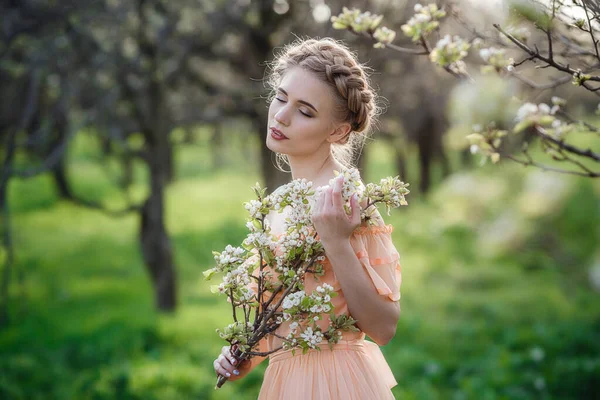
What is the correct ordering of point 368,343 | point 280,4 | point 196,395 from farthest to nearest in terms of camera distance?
point 280,4 < point 196,395 < point 368,343

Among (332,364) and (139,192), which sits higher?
(139,192)

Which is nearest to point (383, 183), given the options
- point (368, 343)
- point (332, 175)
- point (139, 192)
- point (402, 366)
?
point (332, 175)

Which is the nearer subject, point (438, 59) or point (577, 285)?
point (438, 59)

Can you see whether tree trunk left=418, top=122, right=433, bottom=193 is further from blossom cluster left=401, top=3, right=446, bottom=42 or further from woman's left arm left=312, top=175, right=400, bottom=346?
woman's left arm left=312, top=175, right=400, bottom=346

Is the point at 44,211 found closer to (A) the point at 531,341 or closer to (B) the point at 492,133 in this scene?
(A) the point at 531,341

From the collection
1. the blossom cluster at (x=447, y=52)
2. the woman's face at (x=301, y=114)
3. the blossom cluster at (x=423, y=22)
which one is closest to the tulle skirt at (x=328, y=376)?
the woman's face at (x=301, y=114)

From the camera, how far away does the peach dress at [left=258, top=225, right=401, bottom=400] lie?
6.70ft

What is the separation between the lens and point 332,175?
225 centimetres

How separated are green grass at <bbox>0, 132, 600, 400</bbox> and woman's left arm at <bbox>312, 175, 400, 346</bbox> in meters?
4.05

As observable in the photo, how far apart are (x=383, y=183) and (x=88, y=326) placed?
7273 mm

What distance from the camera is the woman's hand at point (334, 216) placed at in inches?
75.0

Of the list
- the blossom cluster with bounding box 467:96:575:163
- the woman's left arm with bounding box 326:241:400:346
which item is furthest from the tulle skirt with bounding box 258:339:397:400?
the blossom cluster with bounding box 467:96:575:163

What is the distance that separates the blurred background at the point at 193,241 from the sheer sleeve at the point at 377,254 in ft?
2.72

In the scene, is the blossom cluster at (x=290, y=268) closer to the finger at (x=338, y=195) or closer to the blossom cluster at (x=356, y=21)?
the finger at (x=338, y=195)
